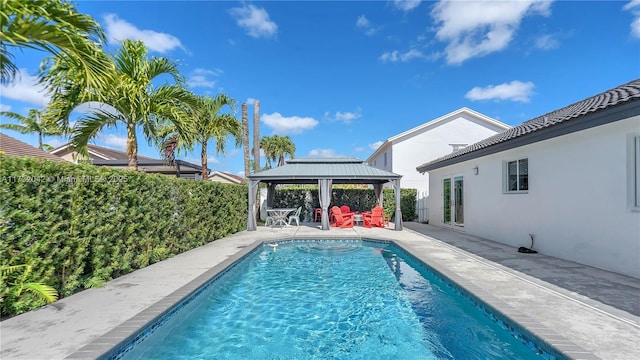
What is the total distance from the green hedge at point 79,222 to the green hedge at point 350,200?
12.6 metres

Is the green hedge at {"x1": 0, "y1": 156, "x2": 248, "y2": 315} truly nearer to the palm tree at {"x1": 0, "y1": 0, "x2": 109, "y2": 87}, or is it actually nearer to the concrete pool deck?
the concrete pool deck

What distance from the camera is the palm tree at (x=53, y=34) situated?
314cm

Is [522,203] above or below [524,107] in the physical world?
below

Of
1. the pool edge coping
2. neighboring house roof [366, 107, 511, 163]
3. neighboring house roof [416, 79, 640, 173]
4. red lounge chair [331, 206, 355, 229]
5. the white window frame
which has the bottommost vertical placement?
the pool edge coping

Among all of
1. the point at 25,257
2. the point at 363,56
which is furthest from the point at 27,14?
the point at 363,56

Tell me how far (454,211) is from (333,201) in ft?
28.6

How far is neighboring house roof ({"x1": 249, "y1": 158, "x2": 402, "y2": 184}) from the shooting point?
15953mm

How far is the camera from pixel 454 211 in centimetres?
1522

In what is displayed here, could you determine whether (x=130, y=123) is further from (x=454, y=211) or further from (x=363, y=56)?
(x=363, y=56)

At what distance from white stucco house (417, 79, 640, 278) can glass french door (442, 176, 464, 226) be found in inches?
91.4

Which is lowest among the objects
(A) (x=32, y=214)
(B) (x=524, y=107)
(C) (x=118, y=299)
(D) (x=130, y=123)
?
(C) (x=118, y=299)

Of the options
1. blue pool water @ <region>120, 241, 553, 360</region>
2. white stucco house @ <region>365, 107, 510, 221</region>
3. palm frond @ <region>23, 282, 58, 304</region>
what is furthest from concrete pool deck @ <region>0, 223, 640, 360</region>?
white stucco house @ <region>365, 107, 510, 221</region>

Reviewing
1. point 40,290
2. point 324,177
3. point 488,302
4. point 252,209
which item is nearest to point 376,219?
point 324,177

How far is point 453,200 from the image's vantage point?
1533 centimetres
